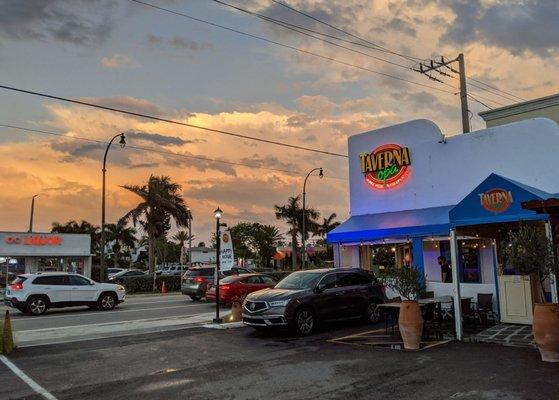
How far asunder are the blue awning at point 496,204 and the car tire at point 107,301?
15133 mm

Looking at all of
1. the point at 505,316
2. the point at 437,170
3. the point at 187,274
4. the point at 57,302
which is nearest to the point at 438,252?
the point at 437,170

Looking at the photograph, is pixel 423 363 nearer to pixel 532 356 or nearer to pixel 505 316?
pixel 532 356

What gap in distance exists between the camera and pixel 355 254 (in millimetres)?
20188

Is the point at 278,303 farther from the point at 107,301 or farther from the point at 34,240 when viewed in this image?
the point at 34,240

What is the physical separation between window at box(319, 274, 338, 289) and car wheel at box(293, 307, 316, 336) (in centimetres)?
92

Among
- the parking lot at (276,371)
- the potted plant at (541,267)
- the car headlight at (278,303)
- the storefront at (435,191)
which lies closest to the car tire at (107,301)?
the storefront at (435,191)

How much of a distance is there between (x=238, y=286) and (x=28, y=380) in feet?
41.0

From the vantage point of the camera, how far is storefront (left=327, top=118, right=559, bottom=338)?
14.6 metres

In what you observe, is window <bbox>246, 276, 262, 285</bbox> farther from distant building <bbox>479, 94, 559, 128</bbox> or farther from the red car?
distant building <bbox>479, 94, 559, 128</bbox>

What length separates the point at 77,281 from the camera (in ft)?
68.9

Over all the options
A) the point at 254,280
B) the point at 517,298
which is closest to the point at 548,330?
the point at 517,298

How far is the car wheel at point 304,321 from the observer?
12812 millimetres

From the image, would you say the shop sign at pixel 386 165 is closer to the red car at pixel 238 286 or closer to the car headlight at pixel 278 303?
the red car at pixel 238 286

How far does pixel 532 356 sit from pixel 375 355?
9.22ft
